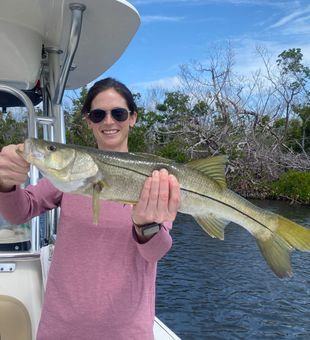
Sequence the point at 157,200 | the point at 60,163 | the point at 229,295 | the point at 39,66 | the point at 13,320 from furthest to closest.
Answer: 1. the point at 229,295
2. the point at 39,66
3. the point at 13,320
4. the point at 60,163
5. the point at 157,200

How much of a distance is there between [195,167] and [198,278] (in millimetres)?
9098

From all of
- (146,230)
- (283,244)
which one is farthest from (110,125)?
(283,244)

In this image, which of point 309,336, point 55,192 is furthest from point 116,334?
point 309,336

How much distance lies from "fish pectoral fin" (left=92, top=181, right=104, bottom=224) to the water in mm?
6410

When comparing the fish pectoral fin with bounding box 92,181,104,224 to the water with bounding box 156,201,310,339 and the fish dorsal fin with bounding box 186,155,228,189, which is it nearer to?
the fish dorsal fin with bounding box 186,155,228,189

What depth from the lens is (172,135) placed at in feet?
99.1

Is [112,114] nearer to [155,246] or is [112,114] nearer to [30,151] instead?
[30,151]

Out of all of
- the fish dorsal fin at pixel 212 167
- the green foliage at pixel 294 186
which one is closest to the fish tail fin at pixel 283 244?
the fish dorsal fin at pixel 212 167

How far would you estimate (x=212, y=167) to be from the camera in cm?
205

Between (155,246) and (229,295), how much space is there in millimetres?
8297

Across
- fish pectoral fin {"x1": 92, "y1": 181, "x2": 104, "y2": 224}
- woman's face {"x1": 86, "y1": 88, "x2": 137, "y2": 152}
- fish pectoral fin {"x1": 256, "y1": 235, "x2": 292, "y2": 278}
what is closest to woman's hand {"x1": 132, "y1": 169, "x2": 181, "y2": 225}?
fish pectoral fin {"x1": 92, "y1": 181, "x2": 104, "y2": 224}

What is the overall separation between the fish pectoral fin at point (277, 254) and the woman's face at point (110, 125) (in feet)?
2.56

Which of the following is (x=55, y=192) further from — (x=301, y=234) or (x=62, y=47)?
(x=62, y=47)

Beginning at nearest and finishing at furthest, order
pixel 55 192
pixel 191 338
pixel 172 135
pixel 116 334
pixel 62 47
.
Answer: pixel 116 334 < pixel 55 192 < pixel 62 47 < pixel 191 338 < pixel 172 135
